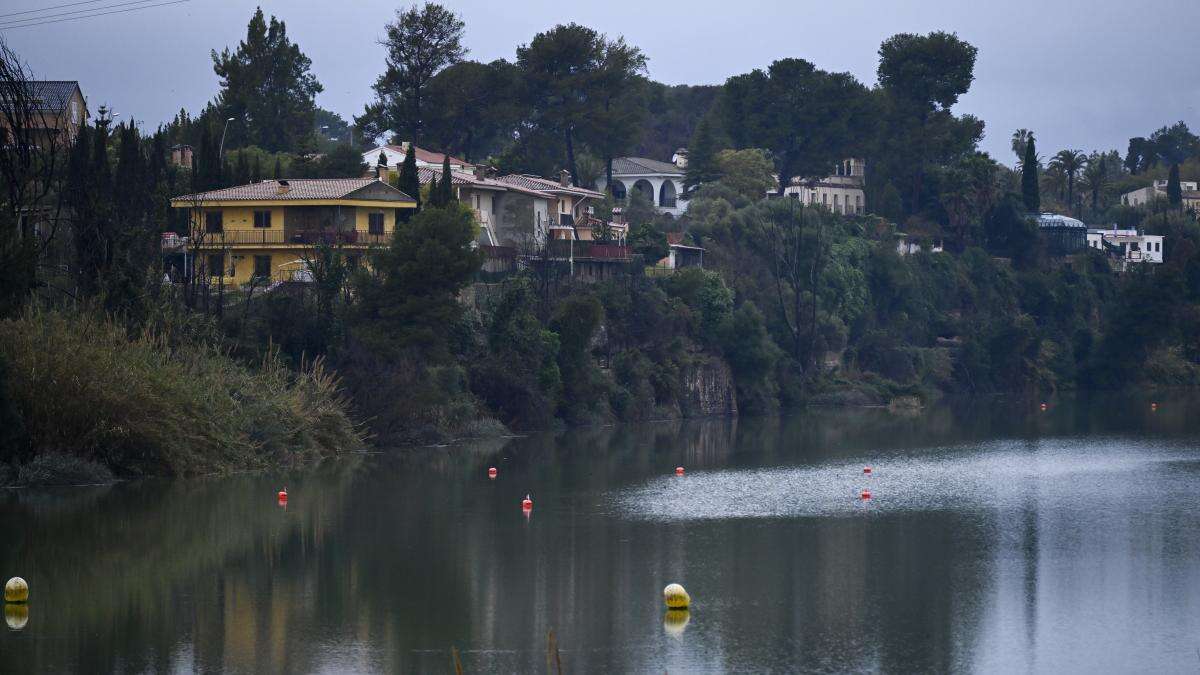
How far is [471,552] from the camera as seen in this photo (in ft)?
139

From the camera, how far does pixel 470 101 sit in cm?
11225

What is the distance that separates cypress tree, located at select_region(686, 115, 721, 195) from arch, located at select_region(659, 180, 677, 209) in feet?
18.1

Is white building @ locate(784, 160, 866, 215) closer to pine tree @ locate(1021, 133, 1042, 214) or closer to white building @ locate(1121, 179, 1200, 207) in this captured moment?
pine tree @ locate(1021, 133, 1042, 214)

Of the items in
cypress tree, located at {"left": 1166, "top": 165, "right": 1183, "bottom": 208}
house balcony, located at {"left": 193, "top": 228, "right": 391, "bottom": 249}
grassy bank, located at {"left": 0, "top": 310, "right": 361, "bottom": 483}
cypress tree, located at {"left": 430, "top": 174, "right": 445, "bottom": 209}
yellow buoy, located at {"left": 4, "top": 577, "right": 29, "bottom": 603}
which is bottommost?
yellow buoy, located at {"left": 4, "top": 577, "right": 29, "bottom": 603}

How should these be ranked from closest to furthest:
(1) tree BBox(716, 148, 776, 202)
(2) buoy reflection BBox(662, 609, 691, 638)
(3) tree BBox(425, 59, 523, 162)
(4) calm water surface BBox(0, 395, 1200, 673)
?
1. (4) calm water surface BBox(0, 395, 1200, 673)
2. (2) buoy reflection BBox(662, 609, 691, 638)
3. (3) tree BBox(425, 59, 523, 162)
4. (1) tree BBox(716, 148, 776, 202)

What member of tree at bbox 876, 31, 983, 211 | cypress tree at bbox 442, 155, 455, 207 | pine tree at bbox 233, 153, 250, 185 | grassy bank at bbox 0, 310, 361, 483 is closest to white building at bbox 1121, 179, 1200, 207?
tree at bbox 876, 31, 983, 211

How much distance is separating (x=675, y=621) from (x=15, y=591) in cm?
1406

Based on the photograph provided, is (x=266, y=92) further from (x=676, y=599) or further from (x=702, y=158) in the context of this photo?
(x=676, y=599)

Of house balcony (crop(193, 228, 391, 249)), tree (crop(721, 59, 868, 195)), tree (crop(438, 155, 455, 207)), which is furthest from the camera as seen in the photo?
tree (crop(721, 59, 868, 195))

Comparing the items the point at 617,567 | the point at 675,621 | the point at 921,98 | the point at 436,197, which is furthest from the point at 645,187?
the point at 675,621

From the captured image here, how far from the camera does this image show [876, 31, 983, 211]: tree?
13800 centimetres

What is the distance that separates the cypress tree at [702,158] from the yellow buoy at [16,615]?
315 feet

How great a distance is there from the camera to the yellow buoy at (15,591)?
1337 inches

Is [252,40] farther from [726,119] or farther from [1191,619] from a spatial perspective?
[1191,619]
